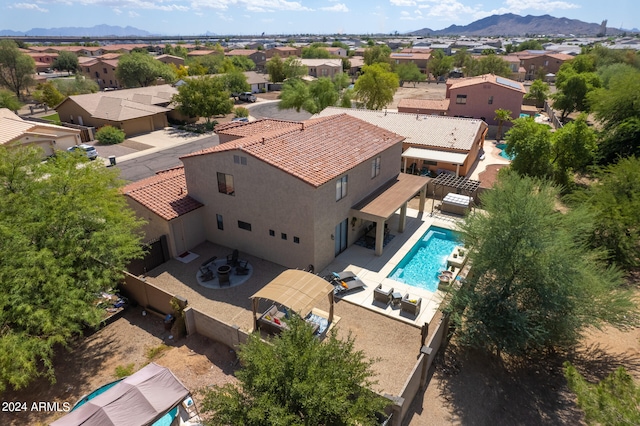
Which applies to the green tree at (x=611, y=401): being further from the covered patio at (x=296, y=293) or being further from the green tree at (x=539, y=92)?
the green tree at (x=539, y=92)

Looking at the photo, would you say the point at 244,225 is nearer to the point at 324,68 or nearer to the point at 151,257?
the point at 151,257

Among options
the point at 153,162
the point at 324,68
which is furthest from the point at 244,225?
the point at 324,68

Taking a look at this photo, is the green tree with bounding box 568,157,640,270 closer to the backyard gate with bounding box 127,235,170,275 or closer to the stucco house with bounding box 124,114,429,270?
the stucco house with bounding box 124,114,429,270

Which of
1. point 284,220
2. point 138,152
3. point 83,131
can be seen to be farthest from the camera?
point 83,131

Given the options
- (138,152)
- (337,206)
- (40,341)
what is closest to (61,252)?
(40,341)

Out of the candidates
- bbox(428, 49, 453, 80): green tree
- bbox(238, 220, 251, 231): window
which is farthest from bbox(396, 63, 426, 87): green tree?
bbox(238, 220, 251, 231): window

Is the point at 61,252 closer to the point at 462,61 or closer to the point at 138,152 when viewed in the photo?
the point at 138,152

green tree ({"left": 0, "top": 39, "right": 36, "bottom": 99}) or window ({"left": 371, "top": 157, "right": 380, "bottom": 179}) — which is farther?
green tree ({"left": 0, "top": 39, "right": 36, "bottom": 99})
